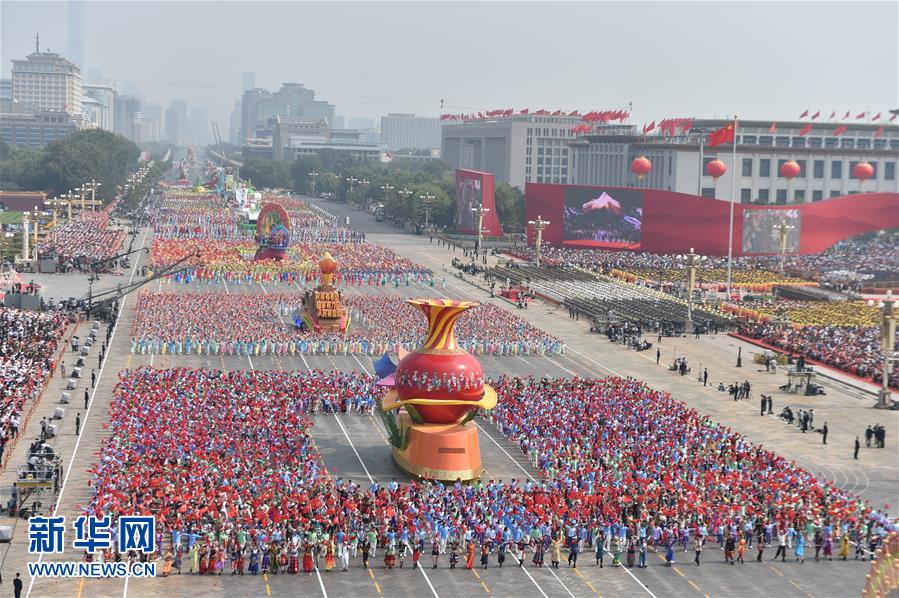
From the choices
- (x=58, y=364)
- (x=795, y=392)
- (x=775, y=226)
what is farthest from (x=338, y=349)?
(x=775, y=226)

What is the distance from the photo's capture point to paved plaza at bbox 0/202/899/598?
31734mm

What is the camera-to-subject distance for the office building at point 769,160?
14862 centimetres

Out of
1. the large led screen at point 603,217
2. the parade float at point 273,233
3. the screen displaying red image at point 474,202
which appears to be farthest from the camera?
the screen displaying red image at point 474,202

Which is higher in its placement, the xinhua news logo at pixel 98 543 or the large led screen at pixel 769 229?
the large led screen at pixel 769 229

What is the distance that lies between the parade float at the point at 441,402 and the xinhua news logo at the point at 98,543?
11.0 meters

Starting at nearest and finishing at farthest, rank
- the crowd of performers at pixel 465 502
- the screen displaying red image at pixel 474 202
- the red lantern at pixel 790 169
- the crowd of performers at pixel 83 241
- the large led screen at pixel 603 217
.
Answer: the crowd of performers at pixel 465 502 < the crowd of performers at pixel 83 241 < the large led screen at pixel 603 217 < the red lantern at pixel 790 169 < the screen displaying red image at pixel 474 202

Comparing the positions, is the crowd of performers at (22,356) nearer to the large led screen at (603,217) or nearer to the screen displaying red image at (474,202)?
the large led screen at (603,217)

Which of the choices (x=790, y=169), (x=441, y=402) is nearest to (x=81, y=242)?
(x=790, y=169)

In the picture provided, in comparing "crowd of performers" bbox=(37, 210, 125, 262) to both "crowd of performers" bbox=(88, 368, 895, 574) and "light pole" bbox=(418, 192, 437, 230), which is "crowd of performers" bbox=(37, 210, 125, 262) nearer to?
"light pole" bbox=(418, 192, 437, 230)

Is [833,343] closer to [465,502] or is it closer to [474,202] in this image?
[465,502]

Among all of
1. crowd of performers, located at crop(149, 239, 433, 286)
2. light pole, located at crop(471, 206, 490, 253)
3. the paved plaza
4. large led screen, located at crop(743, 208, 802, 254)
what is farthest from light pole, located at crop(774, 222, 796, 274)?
crowd of performers, located at crop(149, 239, 433, 286)

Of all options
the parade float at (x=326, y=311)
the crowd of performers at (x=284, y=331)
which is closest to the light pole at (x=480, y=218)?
the crowd of performers at (x=284, y=331)

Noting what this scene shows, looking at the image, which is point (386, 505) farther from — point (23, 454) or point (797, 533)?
point (23, 454)

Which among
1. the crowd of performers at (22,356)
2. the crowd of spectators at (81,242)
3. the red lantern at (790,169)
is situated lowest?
the crowd of performers at (22,356)
